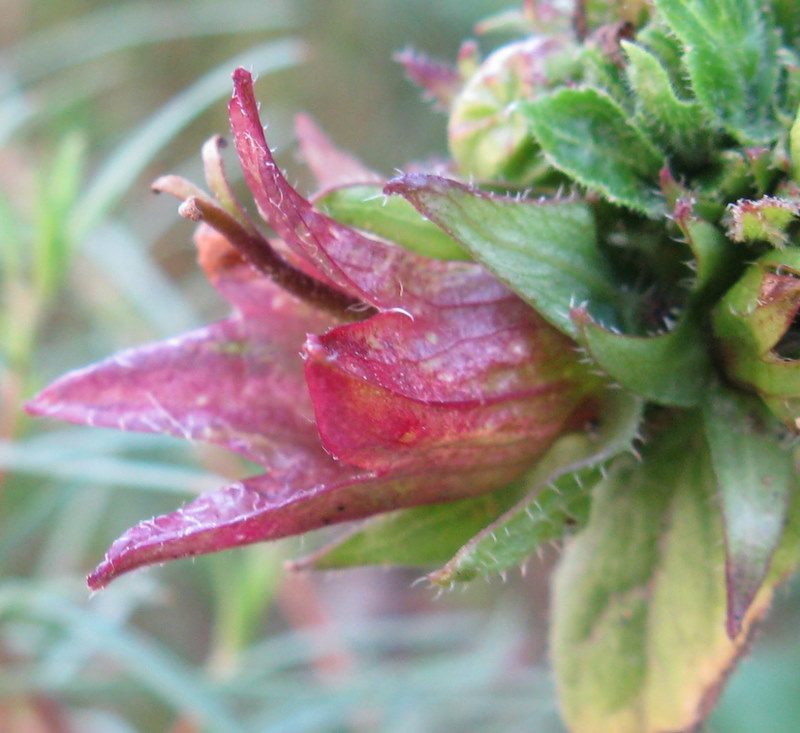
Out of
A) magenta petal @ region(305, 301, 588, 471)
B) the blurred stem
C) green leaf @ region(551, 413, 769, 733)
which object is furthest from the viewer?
the blurred stem

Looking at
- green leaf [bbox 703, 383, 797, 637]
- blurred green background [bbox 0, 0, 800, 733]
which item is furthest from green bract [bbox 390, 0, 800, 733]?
blurred green background [bbox 0, 0, 800, 733]

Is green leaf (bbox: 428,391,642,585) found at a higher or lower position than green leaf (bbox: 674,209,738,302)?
lower

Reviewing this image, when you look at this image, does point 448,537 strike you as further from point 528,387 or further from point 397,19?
point 397,19

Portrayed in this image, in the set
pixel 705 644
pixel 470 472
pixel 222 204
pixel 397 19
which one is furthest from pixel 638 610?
pixel 397 19

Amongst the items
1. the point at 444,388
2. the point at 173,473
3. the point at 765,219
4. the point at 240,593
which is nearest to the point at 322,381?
the point at 444,388

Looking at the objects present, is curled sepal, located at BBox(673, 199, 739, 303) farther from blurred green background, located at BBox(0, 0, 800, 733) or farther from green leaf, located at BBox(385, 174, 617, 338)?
blurred green background, located at BBox(0, 0, 800, 733)

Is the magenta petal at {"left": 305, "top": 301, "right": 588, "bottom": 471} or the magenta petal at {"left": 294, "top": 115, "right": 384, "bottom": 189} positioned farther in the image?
the magenta petal at {"left": 294, "top": 115, "right": 384, "bottom": 189}

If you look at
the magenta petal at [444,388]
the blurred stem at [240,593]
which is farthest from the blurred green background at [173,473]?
the magenta petal at [444,388]
